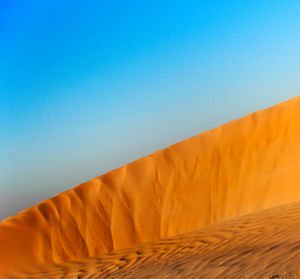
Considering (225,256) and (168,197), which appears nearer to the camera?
(225,256)

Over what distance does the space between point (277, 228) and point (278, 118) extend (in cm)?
626

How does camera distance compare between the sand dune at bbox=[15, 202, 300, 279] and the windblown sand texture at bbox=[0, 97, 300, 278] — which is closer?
the sand dune at bbox=[15, 202, 300, 279]

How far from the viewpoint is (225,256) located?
169 inches

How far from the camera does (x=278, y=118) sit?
10.3m

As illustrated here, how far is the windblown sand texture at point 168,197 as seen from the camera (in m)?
8.78

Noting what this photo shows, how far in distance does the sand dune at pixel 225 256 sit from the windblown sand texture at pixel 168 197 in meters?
1.77

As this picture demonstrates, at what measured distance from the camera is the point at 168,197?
391 inches

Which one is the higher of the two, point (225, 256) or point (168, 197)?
point (168, 197)

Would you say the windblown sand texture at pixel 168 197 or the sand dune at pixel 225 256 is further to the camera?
the windblown sand texture at pixel 168 197

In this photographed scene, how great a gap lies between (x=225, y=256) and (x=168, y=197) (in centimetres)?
567

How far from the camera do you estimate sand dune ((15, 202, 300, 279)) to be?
3.45 metres

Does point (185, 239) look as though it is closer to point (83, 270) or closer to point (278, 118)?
point (83, 270)

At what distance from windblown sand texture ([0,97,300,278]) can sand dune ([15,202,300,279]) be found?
1771 mm

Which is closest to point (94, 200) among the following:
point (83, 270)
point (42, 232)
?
point (42, 232)
